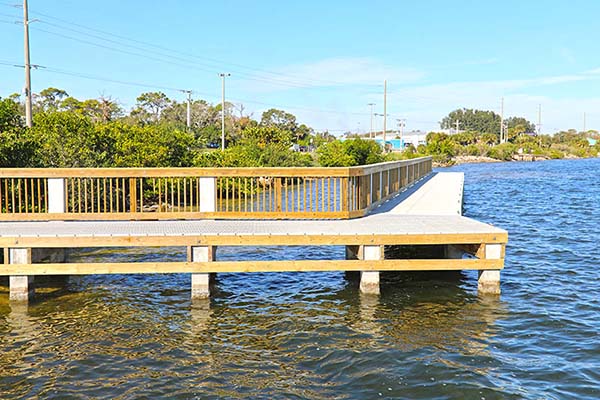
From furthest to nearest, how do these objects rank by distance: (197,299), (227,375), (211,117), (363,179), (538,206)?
(211,117), (538,206), (363,179), (197,299), (227,375)

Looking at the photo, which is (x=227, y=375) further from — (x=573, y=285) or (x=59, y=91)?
(x=59, y=91)

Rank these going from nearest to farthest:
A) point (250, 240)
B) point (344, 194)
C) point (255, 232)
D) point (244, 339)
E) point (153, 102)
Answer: point (244, 339)
point (250, 240)
point (255, 232)
point (344, 194)
point (153, 102)

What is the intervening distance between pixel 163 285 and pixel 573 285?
24.6ft

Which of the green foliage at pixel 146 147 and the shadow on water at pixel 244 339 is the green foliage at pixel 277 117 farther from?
the shadow on water at pixel 244 339

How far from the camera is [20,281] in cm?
933

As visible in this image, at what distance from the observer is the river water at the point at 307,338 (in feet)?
21.5

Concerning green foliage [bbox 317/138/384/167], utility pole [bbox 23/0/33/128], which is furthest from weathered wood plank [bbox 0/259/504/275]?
green foliage [bbox 317/138/384/167]

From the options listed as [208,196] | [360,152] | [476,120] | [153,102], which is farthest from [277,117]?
[208,196]

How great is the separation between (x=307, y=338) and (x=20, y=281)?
4.72 metres

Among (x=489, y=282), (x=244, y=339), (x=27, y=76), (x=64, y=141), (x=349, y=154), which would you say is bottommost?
(x=244, y=339)

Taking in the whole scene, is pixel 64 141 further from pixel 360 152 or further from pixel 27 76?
pixel 360 152

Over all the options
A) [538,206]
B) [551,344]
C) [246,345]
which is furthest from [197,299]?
[538,206]

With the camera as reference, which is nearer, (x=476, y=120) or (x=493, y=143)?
(x=493, y=143)

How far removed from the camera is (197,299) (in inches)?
377
